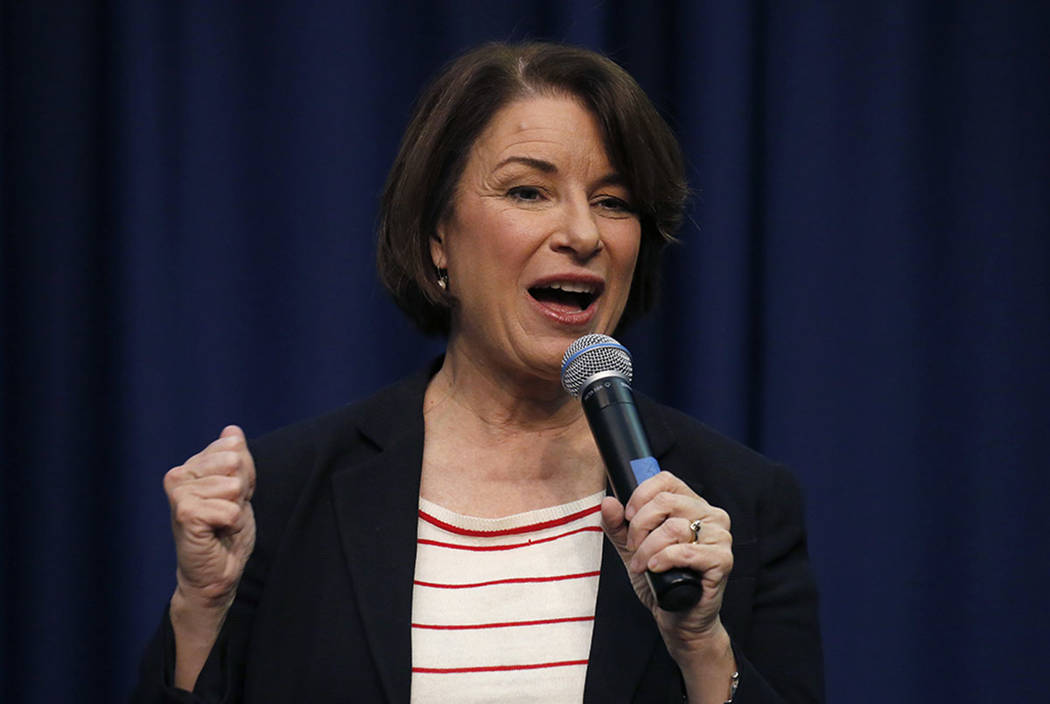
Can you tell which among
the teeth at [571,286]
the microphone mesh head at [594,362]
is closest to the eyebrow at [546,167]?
the teeth at [571,286]

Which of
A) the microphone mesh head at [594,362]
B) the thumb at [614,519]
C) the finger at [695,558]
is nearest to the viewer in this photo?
the finger at [695,558]

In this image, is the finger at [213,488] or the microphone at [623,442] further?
the finger at [213,488]

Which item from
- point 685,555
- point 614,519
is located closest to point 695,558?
point 685,555

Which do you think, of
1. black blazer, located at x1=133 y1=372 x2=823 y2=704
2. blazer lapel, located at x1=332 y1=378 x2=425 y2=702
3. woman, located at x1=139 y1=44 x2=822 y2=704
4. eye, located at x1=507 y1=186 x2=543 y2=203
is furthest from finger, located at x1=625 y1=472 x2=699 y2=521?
eye, located at x1=507 y1=186 x2=543 y2=203

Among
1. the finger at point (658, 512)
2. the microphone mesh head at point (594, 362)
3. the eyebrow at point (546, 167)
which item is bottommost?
the finger at point (658, 512)

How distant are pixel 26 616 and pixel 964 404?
191 centimetres

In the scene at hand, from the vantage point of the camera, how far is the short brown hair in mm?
1642

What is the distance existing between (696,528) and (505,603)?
1.36 ft

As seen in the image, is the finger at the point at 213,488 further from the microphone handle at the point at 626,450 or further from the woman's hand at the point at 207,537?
the microphone handle at the point at 626,450

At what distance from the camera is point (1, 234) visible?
230cm

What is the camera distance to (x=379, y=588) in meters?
1.46

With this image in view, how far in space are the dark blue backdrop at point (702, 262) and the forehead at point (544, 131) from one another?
79 cm

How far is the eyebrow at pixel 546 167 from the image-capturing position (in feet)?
5.23

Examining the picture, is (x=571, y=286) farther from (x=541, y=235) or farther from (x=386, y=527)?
(x=386, y=527)
